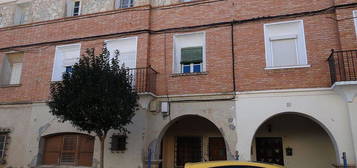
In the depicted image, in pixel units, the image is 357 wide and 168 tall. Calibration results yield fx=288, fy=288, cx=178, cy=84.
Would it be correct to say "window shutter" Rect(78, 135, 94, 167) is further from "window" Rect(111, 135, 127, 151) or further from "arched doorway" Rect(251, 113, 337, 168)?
"arched doorway" Rect(251, 113, 337, 168)

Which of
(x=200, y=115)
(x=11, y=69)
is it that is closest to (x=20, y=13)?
(x=11, y=69)

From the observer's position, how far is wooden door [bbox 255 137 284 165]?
423 inches

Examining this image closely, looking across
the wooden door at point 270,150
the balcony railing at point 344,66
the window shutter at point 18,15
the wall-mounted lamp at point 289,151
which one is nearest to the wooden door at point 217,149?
the wooden door at point 270,150

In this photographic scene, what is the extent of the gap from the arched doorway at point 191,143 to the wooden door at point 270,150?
139cm

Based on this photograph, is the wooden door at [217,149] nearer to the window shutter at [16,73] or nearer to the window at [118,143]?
the window at [118,143]

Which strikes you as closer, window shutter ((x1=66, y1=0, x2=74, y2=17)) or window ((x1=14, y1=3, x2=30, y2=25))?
window shutter ((x1=66, y1=0, x2=74, y2=17))

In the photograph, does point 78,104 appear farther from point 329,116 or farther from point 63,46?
point 329,116

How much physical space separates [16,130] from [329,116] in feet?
36.5

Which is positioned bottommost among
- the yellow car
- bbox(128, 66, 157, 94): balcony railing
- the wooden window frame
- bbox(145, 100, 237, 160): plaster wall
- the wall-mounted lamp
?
the yellow car

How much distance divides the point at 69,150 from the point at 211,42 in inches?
257

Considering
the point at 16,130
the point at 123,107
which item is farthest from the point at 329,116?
the point at 16,130

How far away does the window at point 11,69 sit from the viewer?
1243 cm

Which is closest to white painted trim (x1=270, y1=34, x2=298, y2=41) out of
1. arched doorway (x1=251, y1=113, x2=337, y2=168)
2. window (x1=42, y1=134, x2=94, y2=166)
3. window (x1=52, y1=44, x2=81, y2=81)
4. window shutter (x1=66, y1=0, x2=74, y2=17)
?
arched doorway (x1=251, y1=113, x2=337, y2=168)

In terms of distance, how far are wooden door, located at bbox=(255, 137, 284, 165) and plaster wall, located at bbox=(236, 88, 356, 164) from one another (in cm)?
252
